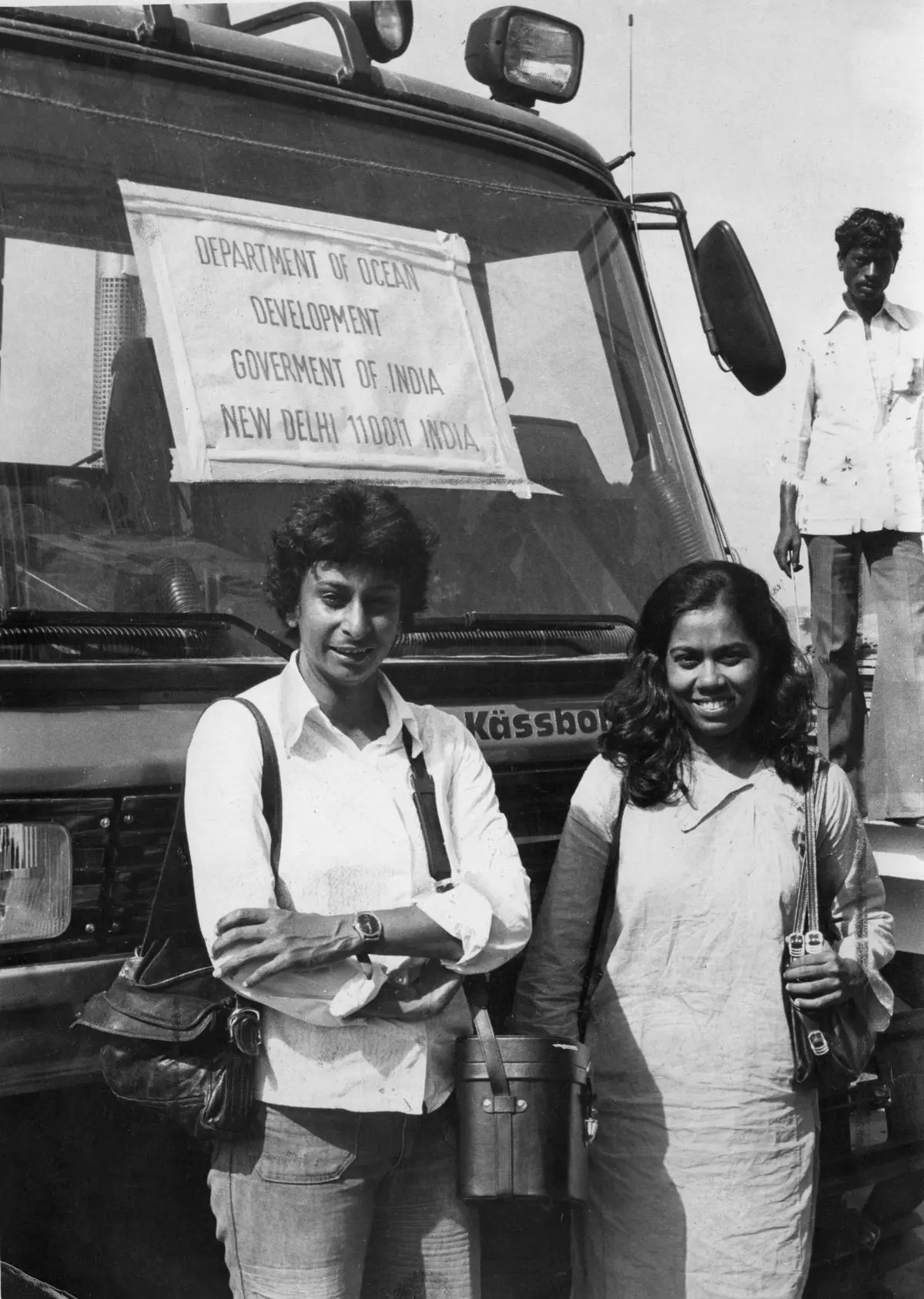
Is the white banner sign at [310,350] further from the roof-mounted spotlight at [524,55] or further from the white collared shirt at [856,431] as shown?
the white collared shirt at [856,431]

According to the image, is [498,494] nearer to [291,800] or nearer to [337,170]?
[337,170]

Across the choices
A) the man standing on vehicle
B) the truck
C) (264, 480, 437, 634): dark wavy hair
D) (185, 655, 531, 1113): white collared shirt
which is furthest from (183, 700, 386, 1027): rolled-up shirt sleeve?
the man standing on vehicle

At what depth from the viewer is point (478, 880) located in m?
2.06

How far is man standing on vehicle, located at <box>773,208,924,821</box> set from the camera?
3.62 m

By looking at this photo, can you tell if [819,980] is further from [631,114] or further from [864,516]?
[631,114]

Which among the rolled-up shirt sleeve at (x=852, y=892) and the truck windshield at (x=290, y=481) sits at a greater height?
the truck windshield at (x=290, y=481)

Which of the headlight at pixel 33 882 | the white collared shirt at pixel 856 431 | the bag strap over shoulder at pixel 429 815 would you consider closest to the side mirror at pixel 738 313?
the white collared shirt at pixel 856 431

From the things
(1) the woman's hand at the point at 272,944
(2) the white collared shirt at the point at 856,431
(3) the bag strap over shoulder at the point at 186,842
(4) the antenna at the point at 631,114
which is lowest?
(1) the woman's hand at the point at 272,944

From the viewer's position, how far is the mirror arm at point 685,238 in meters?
3.70

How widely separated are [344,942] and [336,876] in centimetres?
14

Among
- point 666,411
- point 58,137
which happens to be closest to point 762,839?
point 666,411

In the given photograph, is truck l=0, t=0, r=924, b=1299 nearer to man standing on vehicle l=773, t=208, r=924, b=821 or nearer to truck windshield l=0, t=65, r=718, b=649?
truck windshield l=0, t=65, r=718, b=649

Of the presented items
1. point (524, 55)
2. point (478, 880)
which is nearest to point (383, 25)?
point (524, 55)

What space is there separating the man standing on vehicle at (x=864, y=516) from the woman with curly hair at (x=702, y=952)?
4.32ft
